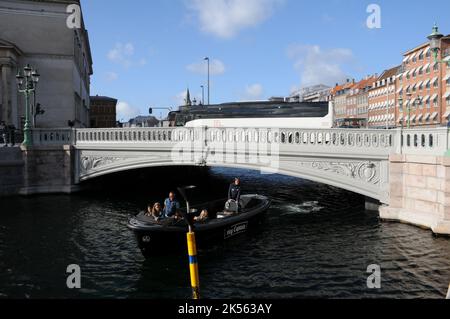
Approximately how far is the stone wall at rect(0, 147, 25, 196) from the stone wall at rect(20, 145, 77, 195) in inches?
12.3

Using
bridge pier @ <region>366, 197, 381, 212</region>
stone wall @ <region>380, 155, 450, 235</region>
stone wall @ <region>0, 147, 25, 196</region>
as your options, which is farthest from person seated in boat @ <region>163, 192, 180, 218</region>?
stone wall @ <region>0, 147, 25, 196</region>

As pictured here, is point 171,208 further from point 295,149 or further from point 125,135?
point 125,135

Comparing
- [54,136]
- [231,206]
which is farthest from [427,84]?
[231,206]

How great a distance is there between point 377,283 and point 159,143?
1373cm

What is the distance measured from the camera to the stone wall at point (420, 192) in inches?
570

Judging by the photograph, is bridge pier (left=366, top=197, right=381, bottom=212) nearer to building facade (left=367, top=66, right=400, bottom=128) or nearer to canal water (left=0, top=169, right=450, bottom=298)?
canal water (left=0, top=169, right=450, bottom=298)

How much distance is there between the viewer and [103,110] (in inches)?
4085

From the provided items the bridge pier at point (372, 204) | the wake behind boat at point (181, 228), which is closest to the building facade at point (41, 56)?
the wake behind boat at point (181, 228)

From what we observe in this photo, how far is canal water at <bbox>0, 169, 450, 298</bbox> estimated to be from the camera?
35.6 ft

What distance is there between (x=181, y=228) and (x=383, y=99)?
77181mm

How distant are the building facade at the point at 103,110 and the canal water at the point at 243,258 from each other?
83.3m

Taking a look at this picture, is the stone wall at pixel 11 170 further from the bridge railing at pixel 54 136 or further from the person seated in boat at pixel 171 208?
the person seated in boat at pixel 171 208

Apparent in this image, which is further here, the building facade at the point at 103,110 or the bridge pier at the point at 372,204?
the building facade at the point at 103,110
